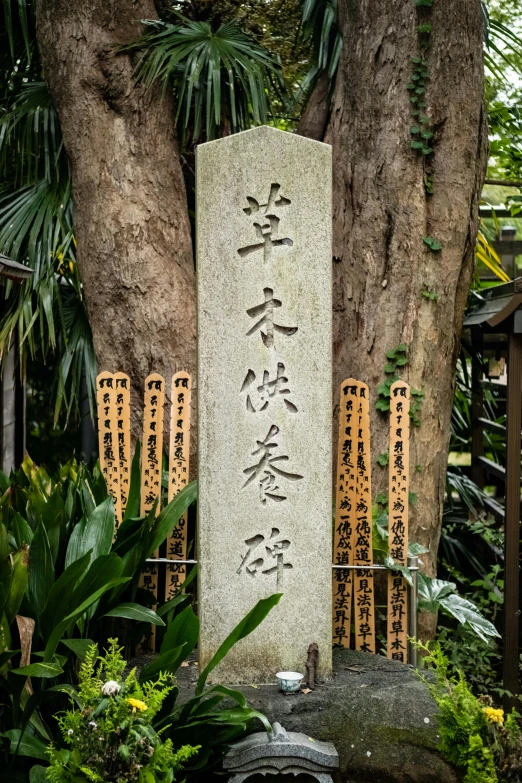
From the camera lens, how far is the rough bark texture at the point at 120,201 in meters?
5.19

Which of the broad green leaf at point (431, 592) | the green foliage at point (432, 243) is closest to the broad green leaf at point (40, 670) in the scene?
the broad green leaf at point (431, 592)

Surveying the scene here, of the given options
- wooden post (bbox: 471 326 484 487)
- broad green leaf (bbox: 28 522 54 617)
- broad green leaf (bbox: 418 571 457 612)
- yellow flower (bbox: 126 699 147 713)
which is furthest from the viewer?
wooden post (bbox: 471 326 484 487)

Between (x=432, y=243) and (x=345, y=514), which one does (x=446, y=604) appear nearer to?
(x=345, y=514)

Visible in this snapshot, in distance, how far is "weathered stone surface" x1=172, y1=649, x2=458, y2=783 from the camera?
3.20 m

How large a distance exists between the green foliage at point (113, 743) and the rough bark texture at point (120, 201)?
8.86 ft

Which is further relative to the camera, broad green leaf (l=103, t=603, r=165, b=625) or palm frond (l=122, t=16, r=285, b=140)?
palm frond (l=122, t=16, r=285, b=140)

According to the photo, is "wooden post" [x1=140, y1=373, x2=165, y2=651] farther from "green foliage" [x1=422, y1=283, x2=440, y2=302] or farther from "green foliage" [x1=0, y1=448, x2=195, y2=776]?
"green foliage" [x1=422, y1=283, x2=440, y2=302]

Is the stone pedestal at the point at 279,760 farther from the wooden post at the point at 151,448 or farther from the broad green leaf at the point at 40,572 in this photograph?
the wooden post at the point at 151,448

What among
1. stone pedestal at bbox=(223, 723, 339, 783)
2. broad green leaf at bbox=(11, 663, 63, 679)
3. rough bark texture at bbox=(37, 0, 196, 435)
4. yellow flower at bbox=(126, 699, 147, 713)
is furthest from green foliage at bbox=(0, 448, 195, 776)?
rough bark texture at bbox=(37, 0, 196, 435)

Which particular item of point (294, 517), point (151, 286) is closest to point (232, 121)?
point (151, 286)

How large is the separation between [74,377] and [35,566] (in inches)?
107

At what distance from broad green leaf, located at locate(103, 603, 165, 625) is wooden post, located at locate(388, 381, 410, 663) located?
1265 mm

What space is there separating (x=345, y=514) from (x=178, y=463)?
892 millimetres

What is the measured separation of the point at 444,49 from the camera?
15.9 ft
